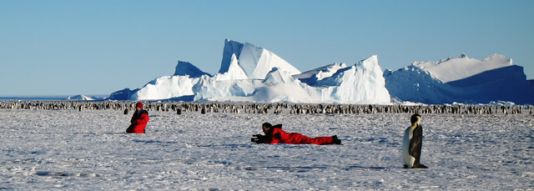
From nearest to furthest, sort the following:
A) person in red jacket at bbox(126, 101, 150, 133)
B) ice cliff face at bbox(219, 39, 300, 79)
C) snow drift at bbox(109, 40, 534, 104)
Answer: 1. person in red jacket at bbox(126, 101, 150, 133)
2. snow drift at bbox(109, 40, 534, 104)
3. ice cliff face at bbox(219, 39, 300, 79)

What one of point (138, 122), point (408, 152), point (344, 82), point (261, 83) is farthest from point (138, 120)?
point (261, 83)

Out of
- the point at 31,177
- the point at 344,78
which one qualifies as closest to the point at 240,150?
the point at 31,177

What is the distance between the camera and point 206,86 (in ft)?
293

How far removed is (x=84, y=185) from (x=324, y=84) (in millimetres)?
86136

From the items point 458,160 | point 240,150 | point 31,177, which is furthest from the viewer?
point 240,150

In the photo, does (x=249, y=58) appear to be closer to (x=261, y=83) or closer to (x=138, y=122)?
(x=261, y=83)

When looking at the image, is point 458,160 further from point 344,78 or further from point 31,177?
point 344,78

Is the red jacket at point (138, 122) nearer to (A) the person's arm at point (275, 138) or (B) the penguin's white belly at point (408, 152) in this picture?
(A) the person's arm at point (275, 138)

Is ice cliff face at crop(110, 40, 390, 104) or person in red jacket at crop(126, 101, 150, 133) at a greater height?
ice cliff face at crop(110, 40, 390, 104)

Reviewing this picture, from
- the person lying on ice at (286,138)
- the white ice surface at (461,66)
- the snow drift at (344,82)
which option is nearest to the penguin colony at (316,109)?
the snow drift at (344,82)

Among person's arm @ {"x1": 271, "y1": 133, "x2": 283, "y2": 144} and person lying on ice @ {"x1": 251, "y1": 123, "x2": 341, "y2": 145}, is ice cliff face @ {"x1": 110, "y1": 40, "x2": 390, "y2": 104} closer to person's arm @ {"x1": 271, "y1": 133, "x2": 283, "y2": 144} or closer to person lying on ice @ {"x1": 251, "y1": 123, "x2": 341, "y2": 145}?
person lying on ice @ {"x1": 251, "y1": 123, "x2": 341, "y2": 145}

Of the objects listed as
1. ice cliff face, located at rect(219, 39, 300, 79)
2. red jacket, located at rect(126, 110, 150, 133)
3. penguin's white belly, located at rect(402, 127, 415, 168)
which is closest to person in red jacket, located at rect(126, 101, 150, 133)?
red jacket, located at rect(126, 110, 150, 133)

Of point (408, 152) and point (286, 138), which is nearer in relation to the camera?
point (408, 152)

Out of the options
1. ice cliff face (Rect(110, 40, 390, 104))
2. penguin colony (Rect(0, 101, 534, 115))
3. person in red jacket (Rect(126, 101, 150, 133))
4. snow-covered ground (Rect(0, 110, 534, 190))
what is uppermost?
ice cliff face (Rect(110, 40, 390, 104))
